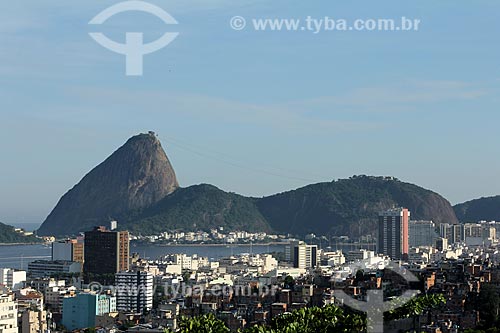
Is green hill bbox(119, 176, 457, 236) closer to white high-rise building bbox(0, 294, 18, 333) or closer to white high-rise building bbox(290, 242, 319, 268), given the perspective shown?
white high-rise building bbox(290, 242, 319, 268)

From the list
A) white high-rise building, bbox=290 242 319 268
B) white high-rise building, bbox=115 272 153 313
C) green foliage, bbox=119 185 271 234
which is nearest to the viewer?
white high-rise building, bbox=115 272 153 313

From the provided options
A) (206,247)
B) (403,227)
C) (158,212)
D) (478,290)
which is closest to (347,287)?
(478,290)

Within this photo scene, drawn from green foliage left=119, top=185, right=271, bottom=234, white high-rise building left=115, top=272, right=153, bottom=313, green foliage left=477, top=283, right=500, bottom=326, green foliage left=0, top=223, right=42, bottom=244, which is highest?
green foliage left=119, top=185, right=271, bottom=234

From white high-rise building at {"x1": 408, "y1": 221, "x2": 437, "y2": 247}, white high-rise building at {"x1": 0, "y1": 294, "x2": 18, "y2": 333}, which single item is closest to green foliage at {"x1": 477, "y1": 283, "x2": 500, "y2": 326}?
white high-rise building at {"x1": 0, "y1": 294, "x2": 18, "y2": 333}

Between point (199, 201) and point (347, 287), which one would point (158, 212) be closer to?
point (199, 201)

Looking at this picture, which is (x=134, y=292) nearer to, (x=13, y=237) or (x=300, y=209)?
(x=13, y=237)

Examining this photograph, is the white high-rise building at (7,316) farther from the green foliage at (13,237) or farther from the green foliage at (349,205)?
the green foliage at (13,237)

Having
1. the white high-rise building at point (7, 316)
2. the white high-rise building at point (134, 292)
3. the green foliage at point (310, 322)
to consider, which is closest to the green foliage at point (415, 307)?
the green foliage at point (310, 322)

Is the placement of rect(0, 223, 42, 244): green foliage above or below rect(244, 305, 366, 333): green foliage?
above
